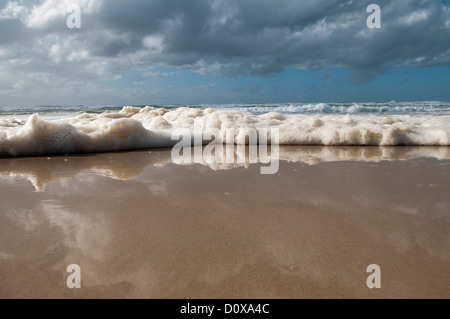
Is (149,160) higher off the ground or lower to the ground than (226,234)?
higher

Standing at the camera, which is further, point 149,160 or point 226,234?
point 149,160

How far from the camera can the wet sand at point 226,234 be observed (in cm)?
102

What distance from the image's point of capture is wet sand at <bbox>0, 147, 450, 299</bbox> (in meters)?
1.02

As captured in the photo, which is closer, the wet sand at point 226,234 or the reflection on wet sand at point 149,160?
the wet sand at point 226,234

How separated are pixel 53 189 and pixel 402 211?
2.40 meters

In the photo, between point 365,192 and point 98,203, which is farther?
point 365,192

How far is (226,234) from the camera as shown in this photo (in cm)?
141

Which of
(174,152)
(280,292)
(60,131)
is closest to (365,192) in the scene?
(280,292)

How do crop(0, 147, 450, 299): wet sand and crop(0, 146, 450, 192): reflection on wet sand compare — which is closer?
crop(0, 147, 450, 299): wet sand

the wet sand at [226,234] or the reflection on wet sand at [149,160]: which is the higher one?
the reflection on wet sand at [149,160]

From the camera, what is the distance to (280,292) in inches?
38.6

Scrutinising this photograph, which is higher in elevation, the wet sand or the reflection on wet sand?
the reflection on wet sand
